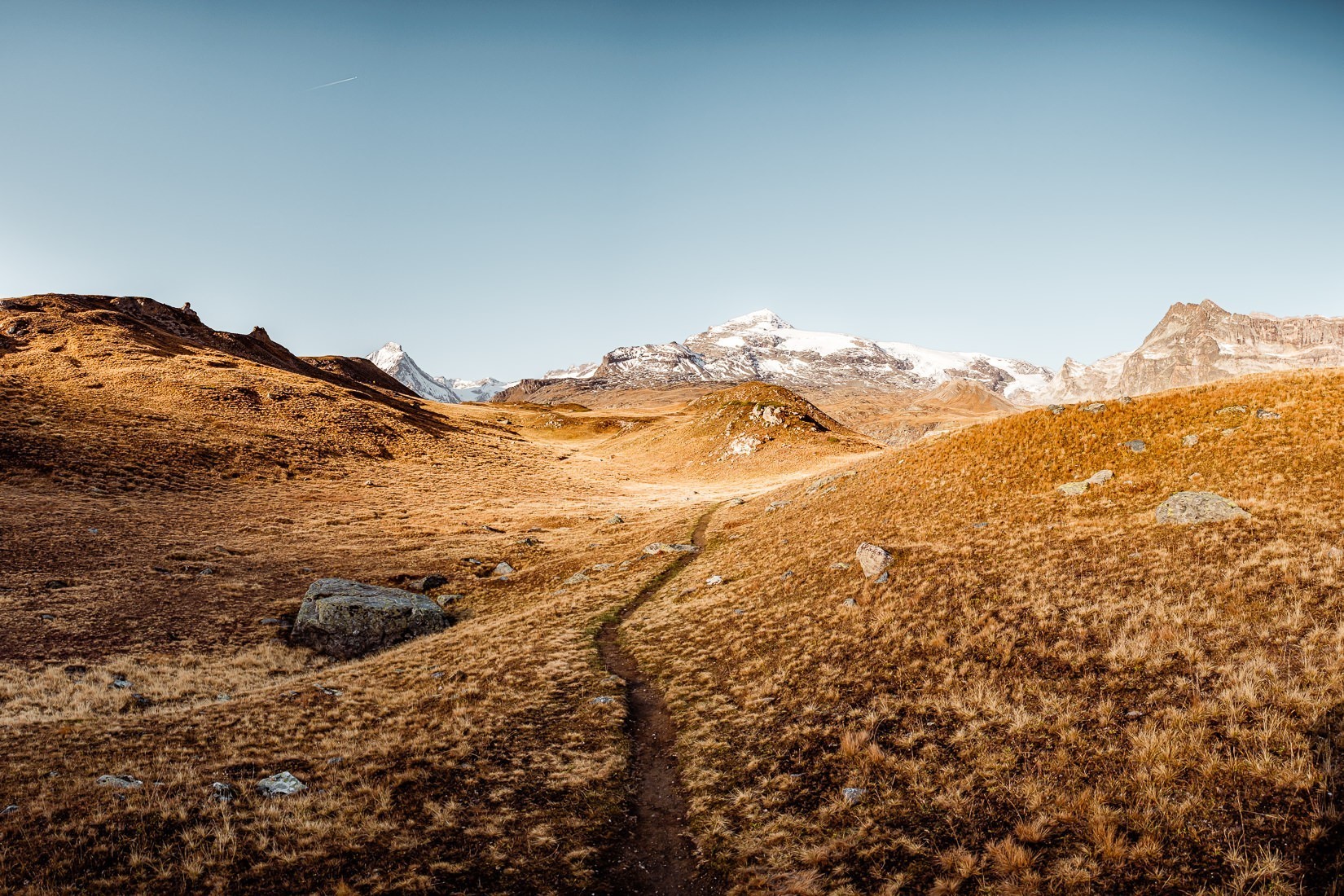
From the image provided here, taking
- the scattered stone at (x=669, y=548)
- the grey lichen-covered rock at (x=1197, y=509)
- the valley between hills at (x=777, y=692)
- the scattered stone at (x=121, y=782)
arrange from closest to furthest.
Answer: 1. the valley between hills at (x=777, y=692)
2. the scattered stone at (x=121, y=782)
3. the grey lichen-covered rock at (x=1197, y=509)
4. the scattered stone at (x=669, y=548)

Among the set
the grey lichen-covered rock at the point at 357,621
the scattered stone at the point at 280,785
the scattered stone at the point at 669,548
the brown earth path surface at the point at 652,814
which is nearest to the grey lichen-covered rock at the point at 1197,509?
the brown earth path surface at the point at 652,814

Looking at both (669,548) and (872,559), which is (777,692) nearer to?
(872,559)

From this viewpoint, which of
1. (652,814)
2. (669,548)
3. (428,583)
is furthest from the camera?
(669,548)

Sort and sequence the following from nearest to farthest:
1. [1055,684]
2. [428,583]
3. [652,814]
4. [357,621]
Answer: [652,814] < [1055,684] < [357,621] < [428,583]

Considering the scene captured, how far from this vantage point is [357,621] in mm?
27047

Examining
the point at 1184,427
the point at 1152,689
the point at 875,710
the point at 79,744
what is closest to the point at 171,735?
the point at 79,744

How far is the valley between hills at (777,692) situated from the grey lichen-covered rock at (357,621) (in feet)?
2.78

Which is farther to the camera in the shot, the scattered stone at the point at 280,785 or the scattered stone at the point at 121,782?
the scattered stone at the point at 280,785

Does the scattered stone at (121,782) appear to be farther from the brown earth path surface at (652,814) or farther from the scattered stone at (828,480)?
the scattered stone at (828,480)

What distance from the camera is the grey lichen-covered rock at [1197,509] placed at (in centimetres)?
1892

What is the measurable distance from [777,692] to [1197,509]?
16.7 m

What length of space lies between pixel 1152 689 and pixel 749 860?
9730 millimetres

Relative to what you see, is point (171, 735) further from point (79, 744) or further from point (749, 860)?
point (749, 860)

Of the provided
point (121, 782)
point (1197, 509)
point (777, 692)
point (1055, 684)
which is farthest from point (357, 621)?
point (1197, 509)
